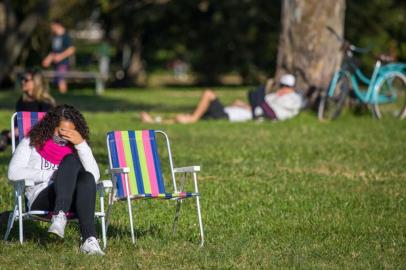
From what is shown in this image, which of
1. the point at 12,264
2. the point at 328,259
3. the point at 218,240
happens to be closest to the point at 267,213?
the point at 218,240

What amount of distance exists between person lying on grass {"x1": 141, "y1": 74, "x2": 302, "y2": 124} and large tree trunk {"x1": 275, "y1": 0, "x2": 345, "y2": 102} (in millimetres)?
1160

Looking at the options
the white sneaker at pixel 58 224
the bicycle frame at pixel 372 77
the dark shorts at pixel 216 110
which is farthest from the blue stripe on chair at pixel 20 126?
the bicycle frame at pixel 372 77

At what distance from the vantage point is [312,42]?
1966 centimetres

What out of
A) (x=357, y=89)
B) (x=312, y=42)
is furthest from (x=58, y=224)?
(x=312, y=42)

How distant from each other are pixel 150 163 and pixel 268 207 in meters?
2.04

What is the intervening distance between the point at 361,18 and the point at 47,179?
29970mm

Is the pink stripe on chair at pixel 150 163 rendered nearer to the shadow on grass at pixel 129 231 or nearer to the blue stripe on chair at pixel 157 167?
the blue stripe on chair at pixel 157 167

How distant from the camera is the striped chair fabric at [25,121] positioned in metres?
8.09

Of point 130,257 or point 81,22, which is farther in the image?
point 81,22

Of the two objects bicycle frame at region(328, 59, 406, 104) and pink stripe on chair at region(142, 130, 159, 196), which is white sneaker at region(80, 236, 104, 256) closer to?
pink stripe on chair at region(142, 130, 159, 196)

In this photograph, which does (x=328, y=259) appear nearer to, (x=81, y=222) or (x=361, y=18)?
(x=81, y=222)

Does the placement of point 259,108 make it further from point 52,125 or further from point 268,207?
point 52,125

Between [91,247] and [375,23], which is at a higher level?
[91,247]

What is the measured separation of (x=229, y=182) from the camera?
11.3m
